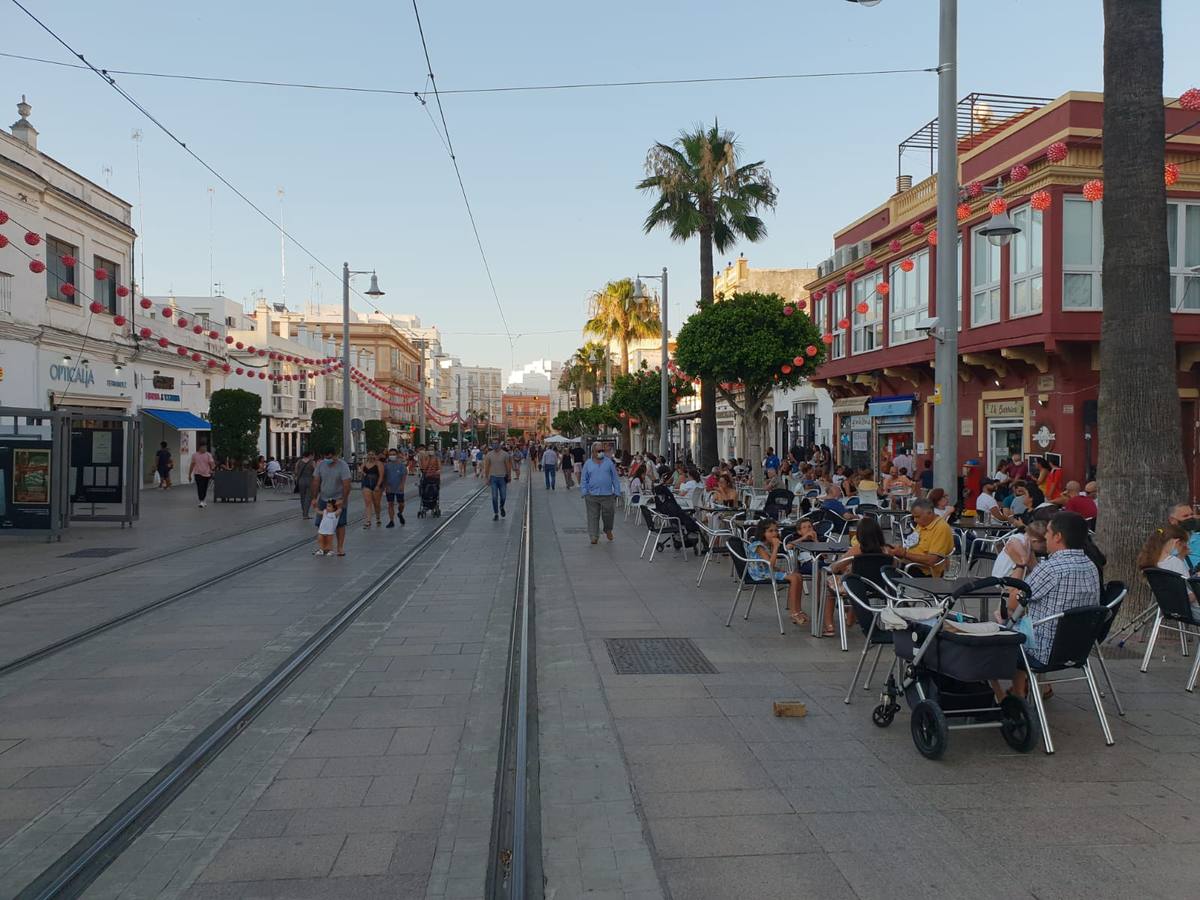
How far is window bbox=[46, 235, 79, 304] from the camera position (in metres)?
28.0

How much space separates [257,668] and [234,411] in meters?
25.7

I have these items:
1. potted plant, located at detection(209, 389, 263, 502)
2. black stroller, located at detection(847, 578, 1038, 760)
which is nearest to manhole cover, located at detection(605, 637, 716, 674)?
black stroller, located at detection(847, 578, 1038, 760)

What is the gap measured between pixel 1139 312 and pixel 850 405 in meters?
22.2

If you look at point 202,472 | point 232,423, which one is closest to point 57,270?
point 232,423

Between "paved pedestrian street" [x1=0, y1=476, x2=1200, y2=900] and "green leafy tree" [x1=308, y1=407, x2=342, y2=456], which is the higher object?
"green leafy tree" [x1=308, y1=407, x2=342, y2=456]

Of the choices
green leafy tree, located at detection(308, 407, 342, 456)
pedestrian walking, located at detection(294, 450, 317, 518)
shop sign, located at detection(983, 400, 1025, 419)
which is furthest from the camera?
green leafy tree, located at detection(308, 407, 342, 456)

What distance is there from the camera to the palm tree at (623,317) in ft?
176

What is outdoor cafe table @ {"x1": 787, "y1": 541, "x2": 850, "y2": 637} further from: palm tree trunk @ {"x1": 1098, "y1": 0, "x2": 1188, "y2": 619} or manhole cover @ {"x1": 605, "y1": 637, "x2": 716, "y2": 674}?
palm tree trunk @ {"x1": 1098, "y1": 0, "x2": 1188, "y2": 619}

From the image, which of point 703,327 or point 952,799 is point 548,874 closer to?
point 952,799

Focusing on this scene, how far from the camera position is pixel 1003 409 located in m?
22.0

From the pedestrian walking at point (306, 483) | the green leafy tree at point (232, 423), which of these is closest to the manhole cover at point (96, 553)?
the pedestrian walking at point (306, 483)

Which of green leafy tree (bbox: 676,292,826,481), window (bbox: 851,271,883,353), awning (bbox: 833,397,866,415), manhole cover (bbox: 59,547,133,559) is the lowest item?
manhole cover (bbox: 59,547,133,559)

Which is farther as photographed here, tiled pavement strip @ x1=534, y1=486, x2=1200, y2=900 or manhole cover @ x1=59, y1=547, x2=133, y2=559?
manhole cover @ x1=59, y1=547, x2=133, y2=559

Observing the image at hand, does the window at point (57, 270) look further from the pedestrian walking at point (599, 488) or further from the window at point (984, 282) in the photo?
the window at point (984, 282)
